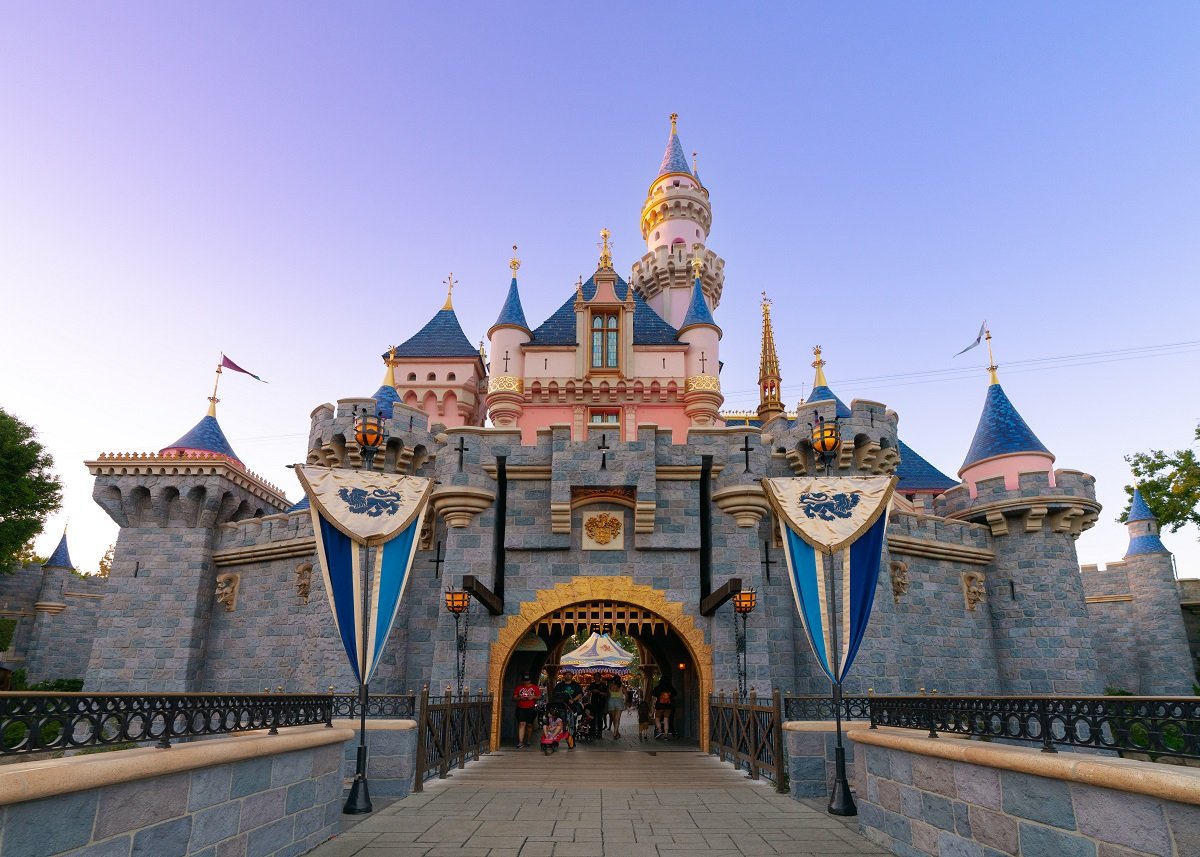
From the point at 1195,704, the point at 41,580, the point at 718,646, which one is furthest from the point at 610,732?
the point at 41,580

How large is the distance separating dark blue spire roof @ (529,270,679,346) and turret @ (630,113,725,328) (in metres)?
4.00

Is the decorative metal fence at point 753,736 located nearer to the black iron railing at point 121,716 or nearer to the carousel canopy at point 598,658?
the black iron railing at point 121,716

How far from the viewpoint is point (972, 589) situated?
59.6 feet

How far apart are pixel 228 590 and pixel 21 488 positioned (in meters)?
11.3

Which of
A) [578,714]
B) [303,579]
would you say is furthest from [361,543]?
[578,714]

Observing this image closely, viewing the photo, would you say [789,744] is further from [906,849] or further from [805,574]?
[906,849]

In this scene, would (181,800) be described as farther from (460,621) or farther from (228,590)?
(228,590)

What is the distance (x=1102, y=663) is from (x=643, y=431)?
1894 centimetres

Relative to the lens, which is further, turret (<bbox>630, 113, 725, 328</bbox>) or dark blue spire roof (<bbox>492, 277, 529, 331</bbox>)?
turret (<bbox>630, 113, 725, 328</bbox>)

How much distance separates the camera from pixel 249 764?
17.1ft

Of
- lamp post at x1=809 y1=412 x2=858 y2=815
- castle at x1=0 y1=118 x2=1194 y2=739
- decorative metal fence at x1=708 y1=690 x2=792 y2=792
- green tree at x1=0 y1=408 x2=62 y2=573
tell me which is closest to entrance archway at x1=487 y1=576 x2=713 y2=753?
castle at x1=0 y1=118 x2=1194 y2=739

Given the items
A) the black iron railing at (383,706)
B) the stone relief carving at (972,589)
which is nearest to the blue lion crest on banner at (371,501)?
the black iron railing at (383,706)

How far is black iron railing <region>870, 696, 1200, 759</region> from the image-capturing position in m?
3.81

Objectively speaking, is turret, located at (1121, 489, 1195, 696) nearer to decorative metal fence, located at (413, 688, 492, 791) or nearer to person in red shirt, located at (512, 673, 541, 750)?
person in red shirt, located at (512, 673, 541, 750)
